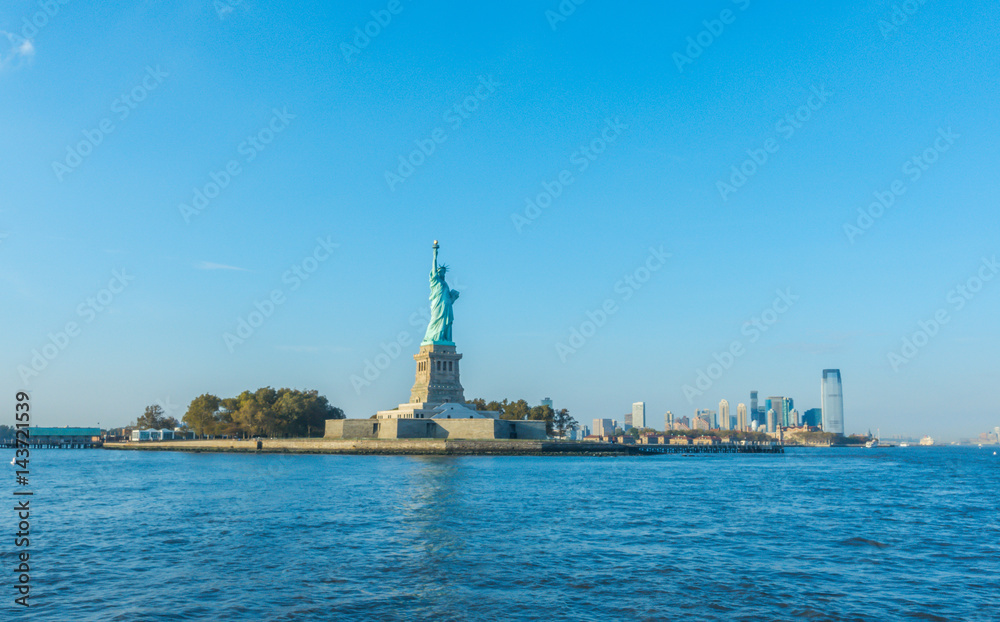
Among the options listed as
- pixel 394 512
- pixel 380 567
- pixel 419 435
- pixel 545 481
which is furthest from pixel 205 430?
pixel 380 567

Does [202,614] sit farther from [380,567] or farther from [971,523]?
[971,523]

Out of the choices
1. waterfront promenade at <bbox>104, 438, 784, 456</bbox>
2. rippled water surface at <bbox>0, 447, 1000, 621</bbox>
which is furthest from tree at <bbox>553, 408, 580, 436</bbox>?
rippled water surface at <bbox>0, 447, 1000, 621</bbox>

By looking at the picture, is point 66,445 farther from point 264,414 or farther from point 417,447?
point 417,447

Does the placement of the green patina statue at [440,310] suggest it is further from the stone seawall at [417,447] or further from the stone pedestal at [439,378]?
the stone seawall at [417,447]

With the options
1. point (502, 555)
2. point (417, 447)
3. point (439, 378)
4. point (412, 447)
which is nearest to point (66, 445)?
point (439, 378)

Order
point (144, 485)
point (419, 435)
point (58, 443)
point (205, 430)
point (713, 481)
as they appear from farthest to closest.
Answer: point (58, 443) < point (205, 430) < point (419, 435) < point (713, 481) < point (144, 485)

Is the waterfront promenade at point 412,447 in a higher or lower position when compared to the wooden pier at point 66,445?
higher

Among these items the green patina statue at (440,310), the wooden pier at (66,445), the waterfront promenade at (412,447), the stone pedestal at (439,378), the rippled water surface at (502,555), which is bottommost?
the wooden pier at (66,445)

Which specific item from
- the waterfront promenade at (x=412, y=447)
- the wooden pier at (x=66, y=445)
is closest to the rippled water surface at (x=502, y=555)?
the waterfront promenade at (x=412, y=447)
